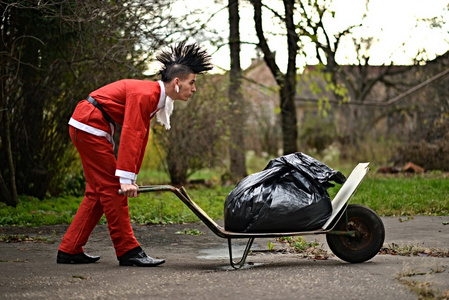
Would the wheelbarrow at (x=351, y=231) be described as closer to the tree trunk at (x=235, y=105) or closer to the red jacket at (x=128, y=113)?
the red jacket at (x=128, y=113)

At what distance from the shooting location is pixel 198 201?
11.1m

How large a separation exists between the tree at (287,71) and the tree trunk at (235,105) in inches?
38.0

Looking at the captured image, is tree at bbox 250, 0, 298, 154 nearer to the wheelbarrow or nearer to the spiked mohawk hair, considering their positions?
the spiked mohawk hair

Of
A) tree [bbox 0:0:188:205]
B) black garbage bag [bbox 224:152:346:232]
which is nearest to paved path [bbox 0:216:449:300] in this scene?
black garbage bag [bbox 224:152:346:232]

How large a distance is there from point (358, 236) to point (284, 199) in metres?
→ 0.66

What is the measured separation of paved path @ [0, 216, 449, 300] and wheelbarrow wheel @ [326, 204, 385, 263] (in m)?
0.10

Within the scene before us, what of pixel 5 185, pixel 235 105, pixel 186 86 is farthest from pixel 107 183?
pixel 235 105

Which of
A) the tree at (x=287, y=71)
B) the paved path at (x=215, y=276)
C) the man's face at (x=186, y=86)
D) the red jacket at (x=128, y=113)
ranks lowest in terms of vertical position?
the paved path at (x=215, y=276)

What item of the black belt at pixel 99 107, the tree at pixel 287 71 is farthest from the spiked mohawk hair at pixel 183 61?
the tree at pixel 287 71

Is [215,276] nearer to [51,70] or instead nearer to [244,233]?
[244,233]

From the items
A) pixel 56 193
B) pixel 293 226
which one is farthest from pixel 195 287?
pixel 56 193

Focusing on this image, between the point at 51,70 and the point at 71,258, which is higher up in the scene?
the point at 51,70

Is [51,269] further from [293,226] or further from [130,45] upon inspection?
[130,45]

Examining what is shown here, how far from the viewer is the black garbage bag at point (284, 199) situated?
511cm
